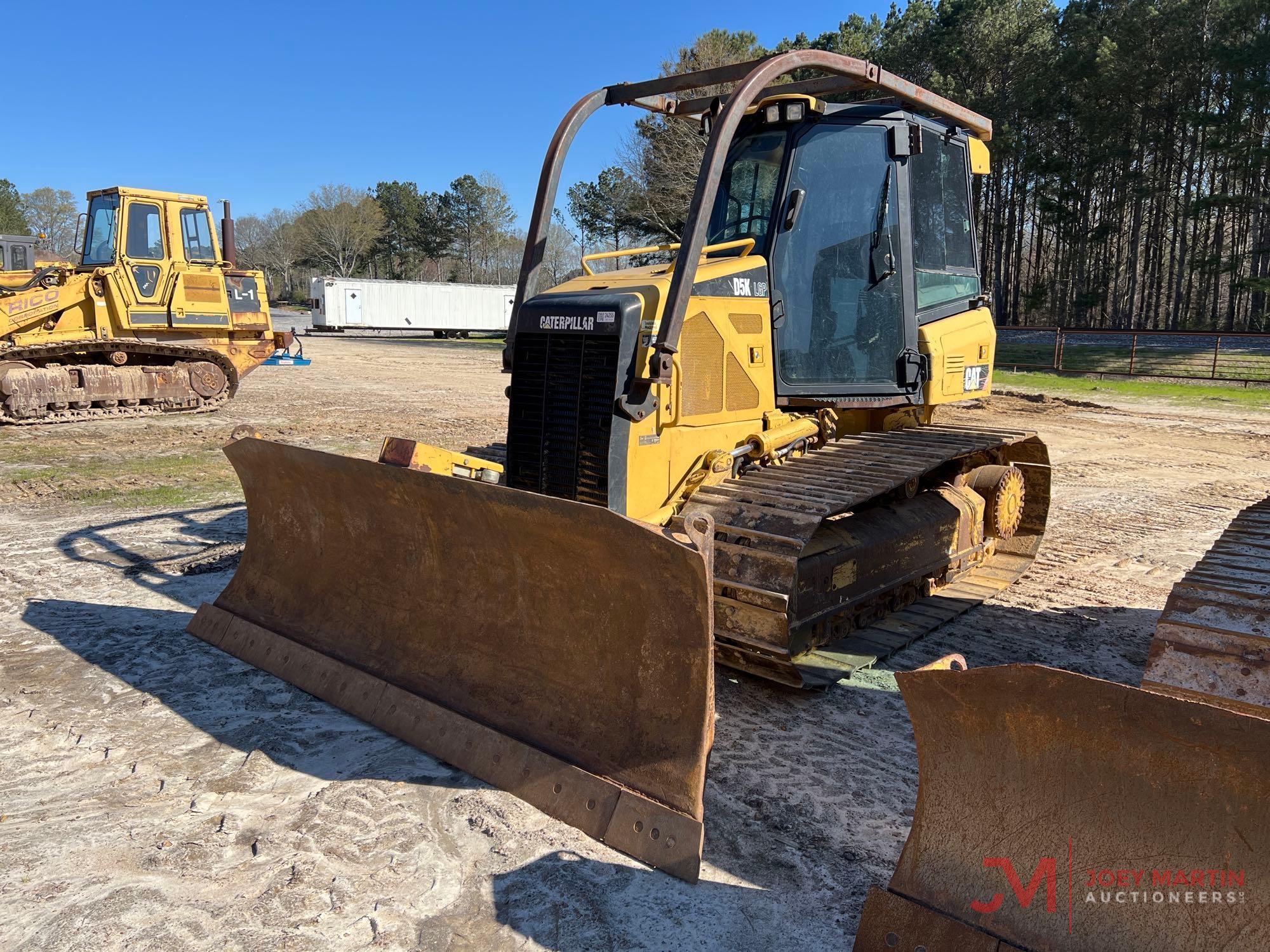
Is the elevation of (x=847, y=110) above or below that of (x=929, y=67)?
below

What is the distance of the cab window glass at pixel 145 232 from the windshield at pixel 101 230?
216mm

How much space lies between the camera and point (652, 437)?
4.62 m

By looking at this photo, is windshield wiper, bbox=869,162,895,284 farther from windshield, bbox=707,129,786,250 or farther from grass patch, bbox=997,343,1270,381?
grass patch, bbox=997,343,1270,381

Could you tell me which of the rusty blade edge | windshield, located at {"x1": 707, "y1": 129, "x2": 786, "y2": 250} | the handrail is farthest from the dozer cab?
windshield, located at {"x1": 707, "y1": 129, "x2": 786, "y2": 250}

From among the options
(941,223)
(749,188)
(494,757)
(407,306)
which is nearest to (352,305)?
(407,306)

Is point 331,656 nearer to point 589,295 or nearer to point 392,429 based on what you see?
point 589,295

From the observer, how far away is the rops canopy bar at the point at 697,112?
4.19 meters

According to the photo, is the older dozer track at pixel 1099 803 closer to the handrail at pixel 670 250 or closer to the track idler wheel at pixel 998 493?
the handrail at pixel 670 250

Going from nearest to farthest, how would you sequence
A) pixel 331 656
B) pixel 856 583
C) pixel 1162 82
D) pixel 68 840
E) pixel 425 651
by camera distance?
1. pixel 68 840
2. pixel 425 651
3. pixel 331 656
4. pixel 856 583
5. pixel 1162 82

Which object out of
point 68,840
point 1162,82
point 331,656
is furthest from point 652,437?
point 1162,82

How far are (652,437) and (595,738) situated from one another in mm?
1595

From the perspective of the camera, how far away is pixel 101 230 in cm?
1429

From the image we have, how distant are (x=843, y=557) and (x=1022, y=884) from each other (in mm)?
2284

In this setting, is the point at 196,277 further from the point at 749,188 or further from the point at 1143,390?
the point at 1143,390
